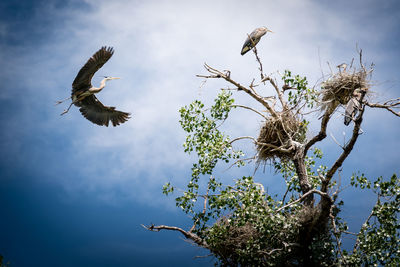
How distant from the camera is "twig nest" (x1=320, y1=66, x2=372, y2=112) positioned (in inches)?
223

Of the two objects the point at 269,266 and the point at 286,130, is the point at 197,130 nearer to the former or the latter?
the point at 286,130

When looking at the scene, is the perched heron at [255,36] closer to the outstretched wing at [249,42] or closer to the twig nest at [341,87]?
the outstretched wing at [249,42]

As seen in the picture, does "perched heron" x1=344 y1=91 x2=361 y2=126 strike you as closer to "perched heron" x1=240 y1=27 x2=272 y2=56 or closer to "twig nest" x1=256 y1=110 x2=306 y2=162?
"twig nest" x1=256 y1=110 x2=306 y2=162

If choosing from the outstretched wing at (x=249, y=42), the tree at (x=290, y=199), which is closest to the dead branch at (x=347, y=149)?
the tree at (x=290, y=199)

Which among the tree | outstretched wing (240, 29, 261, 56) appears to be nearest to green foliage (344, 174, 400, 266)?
the tree

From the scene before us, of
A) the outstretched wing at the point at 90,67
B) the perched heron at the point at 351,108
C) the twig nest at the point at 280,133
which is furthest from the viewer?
the outstretched wing at the point at 90,67

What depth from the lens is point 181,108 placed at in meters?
6.47

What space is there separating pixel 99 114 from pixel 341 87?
650cm

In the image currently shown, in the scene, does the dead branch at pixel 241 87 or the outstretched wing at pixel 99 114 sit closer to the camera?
the dead branch at pixel 241 87

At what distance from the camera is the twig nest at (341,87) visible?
18.6 ft

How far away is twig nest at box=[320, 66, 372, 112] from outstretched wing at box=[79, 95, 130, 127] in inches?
217

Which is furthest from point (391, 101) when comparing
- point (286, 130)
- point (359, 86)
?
point (286, 130)

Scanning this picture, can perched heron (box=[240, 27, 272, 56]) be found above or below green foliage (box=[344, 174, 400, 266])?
above

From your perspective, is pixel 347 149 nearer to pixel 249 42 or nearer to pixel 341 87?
pixel 341 87
